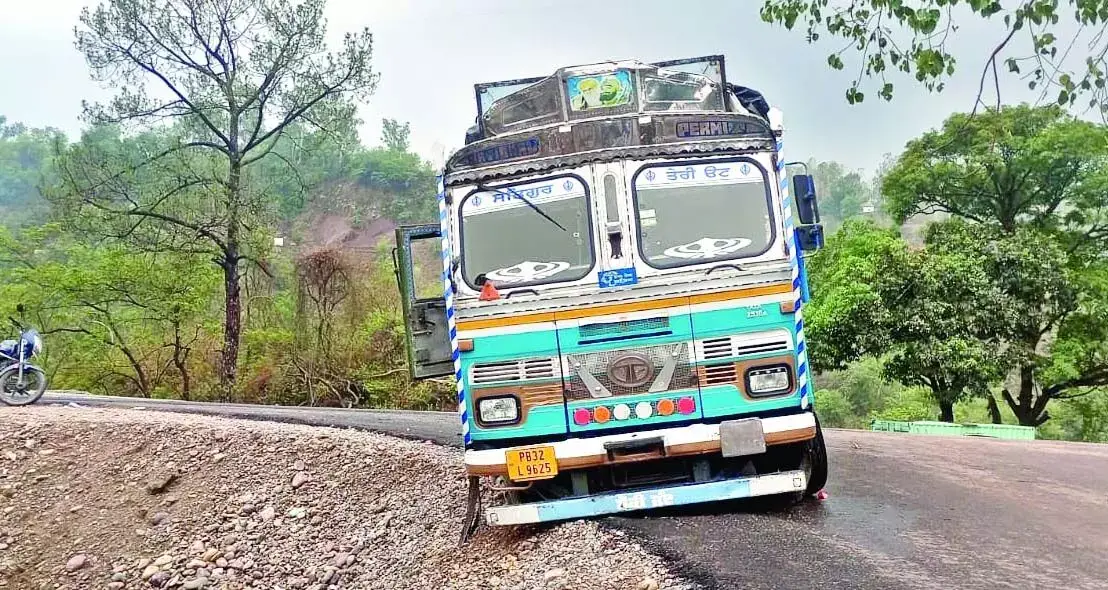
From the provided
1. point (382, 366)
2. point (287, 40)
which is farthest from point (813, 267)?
point (287, 40)

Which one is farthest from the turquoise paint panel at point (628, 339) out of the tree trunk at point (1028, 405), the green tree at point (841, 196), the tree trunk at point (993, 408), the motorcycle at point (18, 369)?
the green tree at point (841, 196)

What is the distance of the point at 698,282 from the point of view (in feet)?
19.9

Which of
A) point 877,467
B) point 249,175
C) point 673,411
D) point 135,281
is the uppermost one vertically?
point 249,175

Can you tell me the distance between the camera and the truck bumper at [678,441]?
6.00 meters

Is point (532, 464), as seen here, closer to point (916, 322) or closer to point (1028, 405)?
point (916, 322)

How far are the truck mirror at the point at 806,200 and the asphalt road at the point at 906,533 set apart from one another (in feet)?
7.14

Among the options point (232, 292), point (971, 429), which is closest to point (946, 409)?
point (971, 429)

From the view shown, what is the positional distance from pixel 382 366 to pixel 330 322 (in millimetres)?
2210

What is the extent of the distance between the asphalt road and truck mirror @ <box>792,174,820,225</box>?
2176mm

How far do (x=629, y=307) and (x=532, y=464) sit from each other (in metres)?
1.25

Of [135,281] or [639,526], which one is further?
[135,281]

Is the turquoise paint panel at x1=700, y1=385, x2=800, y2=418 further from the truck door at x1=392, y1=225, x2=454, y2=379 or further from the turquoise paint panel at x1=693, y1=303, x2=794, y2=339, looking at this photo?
the truck door at x1=392, y1=225, x2=454, y2=379

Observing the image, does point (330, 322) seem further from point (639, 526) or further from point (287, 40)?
point (639, 526)

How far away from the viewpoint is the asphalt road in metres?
5.28
